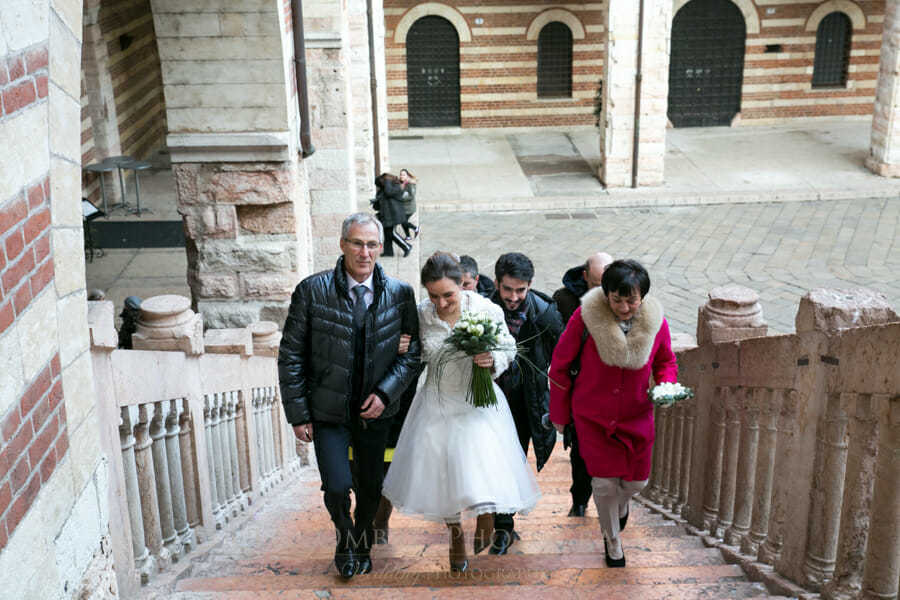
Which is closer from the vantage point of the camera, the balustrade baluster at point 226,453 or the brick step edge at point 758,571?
the brick step edge at point 758,571

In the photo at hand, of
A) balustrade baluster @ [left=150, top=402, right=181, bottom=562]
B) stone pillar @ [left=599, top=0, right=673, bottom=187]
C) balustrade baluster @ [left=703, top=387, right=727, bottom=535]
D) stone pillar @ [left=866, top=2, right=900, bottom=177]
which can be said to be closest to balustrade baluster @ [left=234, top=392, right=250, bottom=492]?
balustrade baluster @ [left=150, top=402, right=181, bottom=562]

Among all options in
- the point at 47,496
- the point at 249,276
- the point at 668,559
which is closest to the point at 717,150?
the point at 249,276

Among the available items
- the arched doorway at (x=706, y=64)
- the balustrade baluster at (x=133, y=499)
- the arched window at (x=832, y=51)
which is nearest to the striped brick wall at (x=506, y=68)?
the arched doorway at (x=706, y=64)

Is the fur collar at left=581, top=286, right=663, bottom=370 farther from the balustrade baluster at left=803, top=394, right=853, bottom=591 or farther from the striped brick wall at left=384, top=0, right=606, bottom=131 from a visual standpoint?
the striped brick wall at left=384, top=0, right=606, bottom=131

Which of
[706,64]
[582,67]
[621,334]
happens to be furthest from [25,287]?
[706,64]

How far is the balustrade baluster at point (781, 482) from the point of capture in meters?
3.72

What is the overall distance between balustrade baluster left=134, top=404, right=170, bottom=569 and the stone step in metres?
0.18

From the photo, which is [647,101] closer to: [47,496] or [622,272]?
[622,272]

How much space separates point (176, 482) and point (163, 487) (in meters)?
0.17

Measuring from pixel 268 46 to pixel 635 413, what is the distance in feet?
12.2

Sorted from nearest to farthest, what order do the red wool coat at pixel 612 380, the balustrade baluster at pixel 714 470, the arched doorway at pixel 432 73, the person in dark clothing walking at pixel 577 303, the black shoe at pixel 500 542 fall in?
the red wool coat at pixel 612 380
the black shoe at pixel 500 542
the balustrade baluster at pixel 714 470
the person in dark clothing walking at pixel 577 303
the arched doorway at pixel 432 73

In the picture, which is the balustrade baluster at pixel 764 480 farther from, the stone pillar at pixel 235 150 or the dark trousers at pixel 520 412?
the stone pillar at pixel 235 150

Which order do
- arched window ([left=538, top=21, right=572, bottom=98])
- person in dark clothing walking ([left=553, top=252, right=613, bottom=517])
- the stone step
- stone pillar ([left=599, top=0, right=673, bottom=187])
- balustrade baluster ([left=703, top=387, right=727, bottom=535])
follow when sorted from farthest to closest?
arched window ([left=538, top=21, right=572, bottom=98])
stone pillar ([left=599, top=0, right=673, bottom=187])
person in dark clothing walking ([left=553, top=252, right=613, bottom=517])
balustrade baluster ([left=703, top=387, right=727, bottom=535])
the stone step

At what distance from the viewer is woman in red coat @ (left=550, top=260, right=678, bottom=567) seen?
13.4ft
